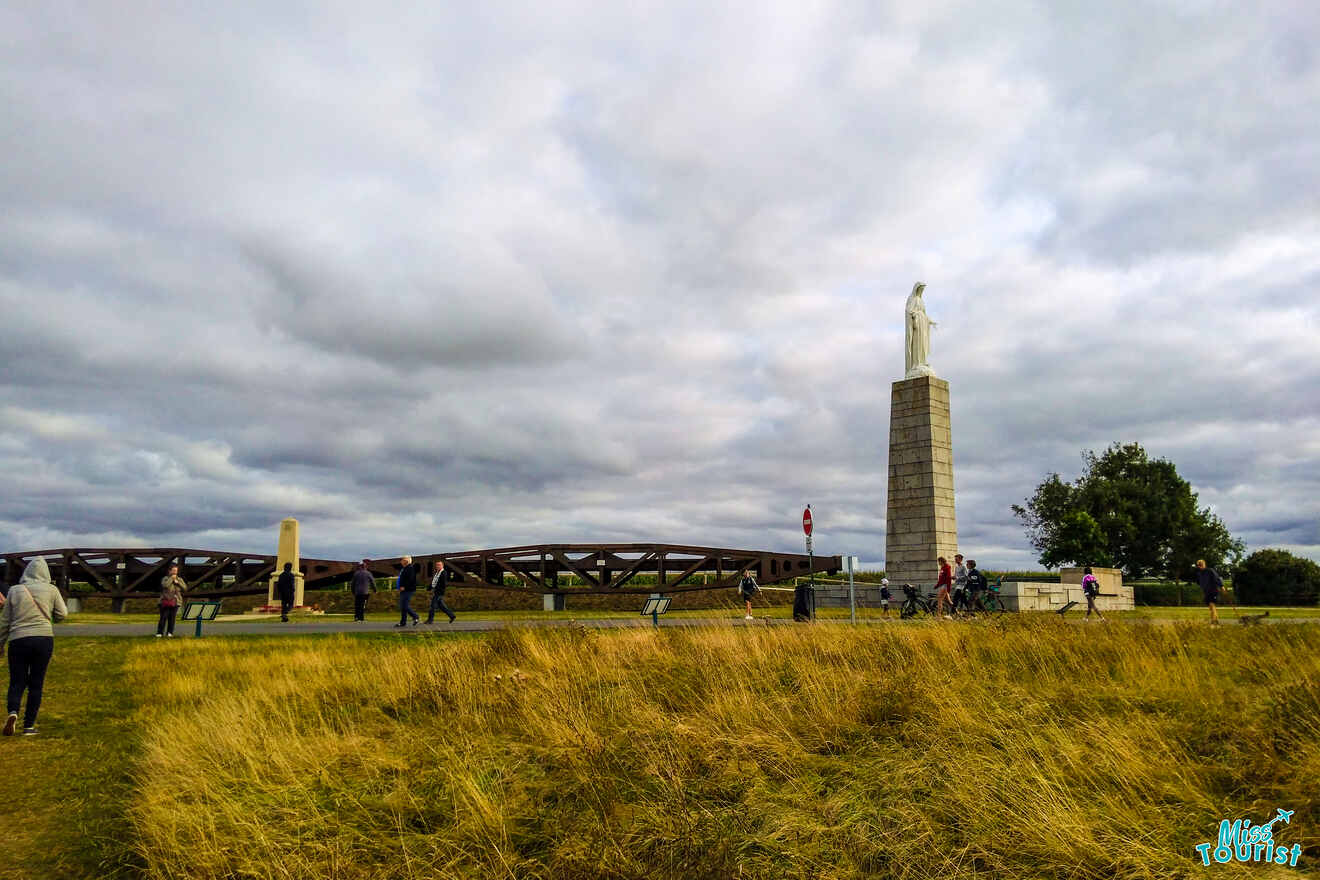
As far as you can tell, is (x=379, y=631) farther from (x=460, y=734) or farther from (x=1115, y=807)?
(x=1115, y=807)

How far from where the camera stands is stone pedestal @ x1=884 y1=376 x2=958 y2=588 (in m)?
24.7

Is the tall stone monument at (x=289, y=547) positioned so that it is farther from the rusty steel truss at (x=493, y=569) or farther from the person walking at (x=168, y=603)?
the person walking at (x=168, y=603)

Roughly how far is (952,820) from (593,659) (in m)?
6.11

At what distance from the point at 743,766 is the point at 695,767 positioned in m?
0.37

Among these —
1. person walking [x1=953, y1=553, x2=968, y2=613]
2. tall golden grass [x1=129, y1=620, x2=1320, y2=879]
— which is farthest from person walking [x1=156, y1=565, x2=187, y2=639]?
person walking [x1=953, y1=553, x2=968, y2=613]

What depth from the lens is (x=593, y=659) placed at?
1062 cm

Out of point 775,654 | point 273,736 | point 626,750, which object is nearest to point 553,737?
point 626,750

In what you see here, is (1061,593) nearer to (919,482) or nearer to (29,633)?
(919,482)

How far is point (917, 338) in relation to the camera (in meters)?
27.0

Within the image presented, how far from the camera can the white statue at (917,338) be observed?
2639cm

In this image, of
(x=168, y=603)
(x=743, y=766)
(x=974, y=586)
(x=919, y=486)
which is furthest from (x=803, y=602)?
(x=168, y=603)

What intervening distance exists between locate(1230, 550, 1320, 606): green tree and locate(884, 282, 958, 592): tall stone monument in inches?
1618

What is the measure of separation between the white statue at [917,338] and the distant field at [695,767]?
16424 millimetres

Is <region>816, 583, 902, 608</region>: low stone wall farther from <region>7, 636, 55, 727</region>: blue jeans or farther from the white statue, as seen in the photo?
<region>7, 636, 55, 727</region>: blue jeans
